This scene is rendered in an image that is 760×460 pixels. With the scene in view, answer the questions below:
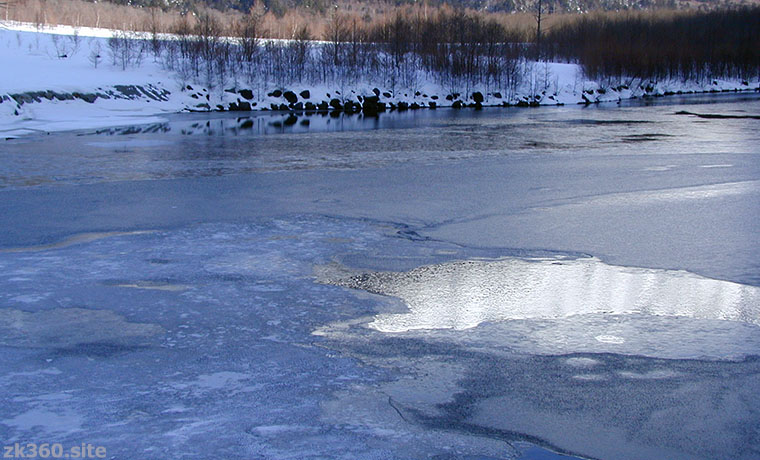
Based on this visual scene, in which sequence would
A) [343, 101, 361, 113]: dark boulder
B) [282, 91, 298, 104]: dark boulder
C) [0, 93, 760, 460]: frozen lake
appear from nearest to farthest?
[0, 93, 760, 460]: frozen lake → [282, 91, 298, 104]: dark boulder → [343, 101, 361, 113]: dark boulder

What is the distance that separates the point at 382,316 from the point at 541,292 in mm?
1564

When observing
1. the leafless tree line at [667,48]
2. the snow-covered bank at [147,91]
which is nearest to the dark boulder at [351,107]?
the snow-covered bank at [147,91]

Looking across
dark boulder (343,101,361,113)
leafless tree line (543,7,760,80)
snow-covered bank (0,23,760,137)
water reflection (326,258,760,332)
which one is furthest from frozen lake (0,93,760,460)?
leafless tree line (543,7,760,80)

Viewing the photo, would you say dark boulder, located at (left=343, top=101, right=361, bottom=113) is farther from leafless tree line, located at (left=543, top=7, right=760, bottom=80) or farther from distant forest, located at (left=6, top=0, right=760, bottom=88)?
leafless tree line, located at (left=543, top=7, right=760, bottom=80)

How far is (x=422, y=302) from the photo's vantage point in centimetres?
653

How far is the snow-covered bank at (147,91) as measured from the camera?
30.5 meters

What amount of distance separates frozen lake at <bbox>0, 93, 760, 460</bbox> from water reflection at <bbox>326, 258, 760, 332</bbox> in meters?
0.03

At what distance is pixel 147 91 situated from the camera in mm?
39500

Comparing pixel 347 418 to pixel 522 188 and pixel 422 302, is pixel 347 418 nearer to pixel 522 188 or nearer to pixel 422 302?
pixel 422 302

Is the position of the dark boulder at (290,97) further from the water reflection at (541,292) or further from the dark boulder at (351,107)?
the water reflection at (541,292)

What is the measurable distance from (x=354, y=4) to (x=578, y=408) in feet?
632

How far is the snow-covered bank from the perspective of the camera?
30.5 meters

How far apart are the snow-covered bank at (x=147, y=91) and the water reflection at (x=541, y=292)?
19.4m

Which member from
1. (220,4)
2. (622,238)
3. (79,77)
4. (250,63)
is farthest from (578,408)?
(220,4)
